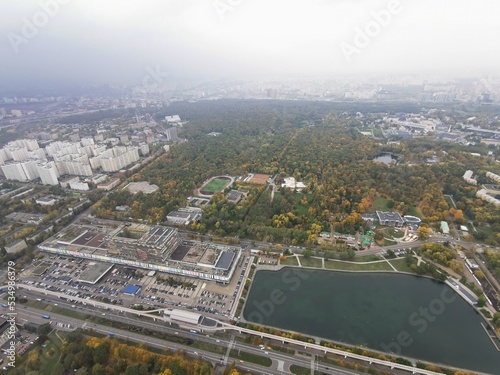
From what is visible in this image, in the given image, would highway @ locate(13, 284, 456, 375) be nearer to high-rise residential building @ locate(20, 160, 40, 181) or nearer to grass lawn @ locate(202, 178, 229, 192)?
grass lawn @ locate(202, 178, 229, 192)

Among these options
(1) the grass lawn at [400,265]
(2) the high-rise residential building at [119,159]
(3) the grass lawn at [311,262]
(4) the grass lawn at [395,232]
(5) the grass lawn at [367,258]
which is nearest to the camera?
(1) the grass lawn at [400,265]

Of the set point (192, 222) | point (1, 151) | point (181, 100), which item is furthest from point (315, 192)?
point (181, 100)

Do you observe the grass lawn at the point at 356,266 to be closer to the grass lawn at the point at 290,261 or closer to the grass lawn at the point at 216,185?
the grass lawn at the point at 290,261

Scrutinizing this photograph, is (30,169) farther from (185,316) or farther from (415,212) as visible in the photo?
(415,212)

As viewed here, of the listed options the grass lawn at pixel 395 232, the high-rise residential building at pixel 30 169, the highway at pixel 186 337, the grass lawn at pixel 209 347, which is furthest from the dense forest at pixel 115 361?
the high-rise residential building at pixel 30 169

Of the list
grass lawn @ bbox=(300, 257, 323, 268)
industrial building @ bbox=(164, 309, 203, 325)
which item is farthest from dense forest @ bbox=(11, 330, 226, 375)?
grass lawn @ bbox=(300, 257, 323, 268)

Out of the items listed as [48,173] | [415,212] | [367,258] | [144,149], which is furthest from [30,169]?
[415,212]
